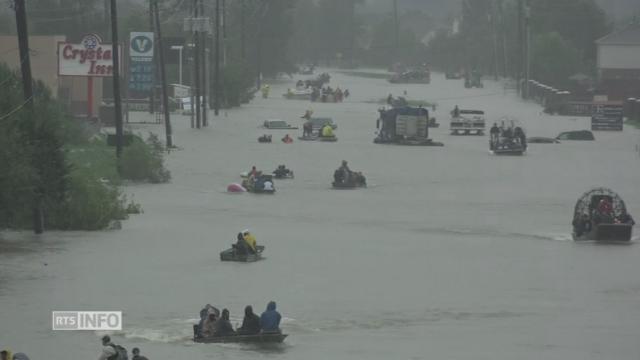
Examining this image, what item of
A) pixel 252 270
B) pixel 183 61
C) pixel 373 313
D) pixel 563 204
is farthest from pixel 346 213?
pixel 183 61

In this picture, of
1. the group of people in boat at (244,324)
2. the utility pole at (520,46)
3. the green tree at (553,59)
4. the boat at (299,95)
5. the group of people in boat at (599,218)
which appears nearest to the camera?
the group of people in boat at (244,324)

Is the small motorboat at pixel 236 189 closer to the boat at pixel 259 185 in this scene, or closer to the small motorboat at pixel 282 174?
the boat at pixel 259 185

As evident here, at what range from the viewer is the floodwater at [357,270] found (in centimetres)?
2728

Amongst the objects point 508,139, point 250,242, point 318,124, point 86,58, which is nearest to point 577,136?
point 508,139

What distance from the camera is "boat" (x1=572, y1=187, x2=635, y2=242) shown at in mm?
41938

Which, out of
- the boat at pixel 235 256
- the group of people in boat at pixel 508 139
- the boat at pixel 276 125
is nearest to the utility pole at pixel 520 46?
the boat at pixel 276 125

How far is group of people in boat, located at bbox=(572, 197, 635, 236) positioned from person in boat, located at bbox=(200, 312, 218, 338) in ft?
59.0

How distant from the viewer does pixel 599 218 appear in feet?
138

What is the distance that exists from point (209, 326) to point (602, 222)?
18211 millimetres

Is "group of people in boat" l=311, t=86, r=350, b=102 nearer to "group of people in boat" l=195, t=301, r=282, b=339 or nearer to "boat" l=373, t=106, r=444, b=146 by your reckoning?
"boat" l=373, t=106, r=444, b=146

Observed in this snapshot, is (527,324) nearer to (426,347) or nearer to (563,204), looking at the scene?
(426,347)

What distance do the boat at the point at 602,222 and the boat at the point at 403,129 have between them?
36.9 meters

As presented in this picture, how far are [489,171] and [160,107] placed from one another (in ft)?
118

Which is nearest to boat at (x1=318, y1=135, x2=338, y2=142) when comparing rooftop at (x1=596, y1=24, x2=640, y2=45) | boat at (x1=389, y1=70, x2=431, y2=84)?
rooftop at (x1=596, y1=24, x2=640, y2=45)
